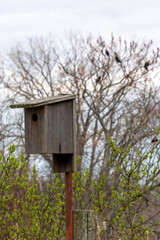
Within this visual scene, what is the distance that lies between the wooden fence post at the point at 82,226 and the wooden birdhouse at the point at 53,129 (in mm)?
493

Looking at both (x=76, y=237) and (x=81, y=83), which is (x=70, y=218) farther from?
(x=81, y=83)

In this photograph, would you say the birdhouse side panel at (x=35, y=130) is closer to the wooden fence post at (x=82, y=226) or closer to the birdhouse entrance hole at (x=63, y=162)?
the birdhouse entrance hole at (x=63, y=162)

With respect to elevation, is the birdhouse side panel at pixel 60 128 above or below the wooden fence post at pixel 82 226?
above

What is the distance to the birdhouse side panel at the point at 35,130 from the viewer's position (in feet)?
12.7

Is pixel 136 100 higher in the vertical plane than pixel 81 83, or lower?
lower

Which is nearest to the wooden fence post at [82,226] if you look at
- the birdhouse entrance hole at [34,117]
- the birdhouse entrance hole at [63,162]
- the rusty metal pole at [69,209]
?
the rusty metal pole at [69,209]

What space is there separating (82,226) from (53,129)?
1.09 m

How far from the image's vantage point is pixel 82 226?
13.6ft

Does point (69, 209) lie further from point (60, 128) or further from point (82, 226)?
point (60, 128)

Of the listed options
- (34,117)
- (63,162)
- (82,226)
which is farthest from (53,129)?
(82,226)

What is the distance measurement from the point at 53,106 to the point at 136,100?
311 inches

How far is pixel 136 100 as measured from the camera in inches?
459

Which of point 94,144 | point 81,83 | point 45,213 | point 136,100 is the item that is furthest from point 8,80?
point 45,213

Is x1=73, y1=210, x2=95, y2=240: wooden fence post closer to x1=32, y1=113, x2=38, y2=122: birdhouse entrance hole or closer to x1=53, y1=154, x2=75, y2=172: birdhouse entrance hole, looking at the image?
x1=53, y1=154, x2=75, y2=172: birdhouse entrance hole
